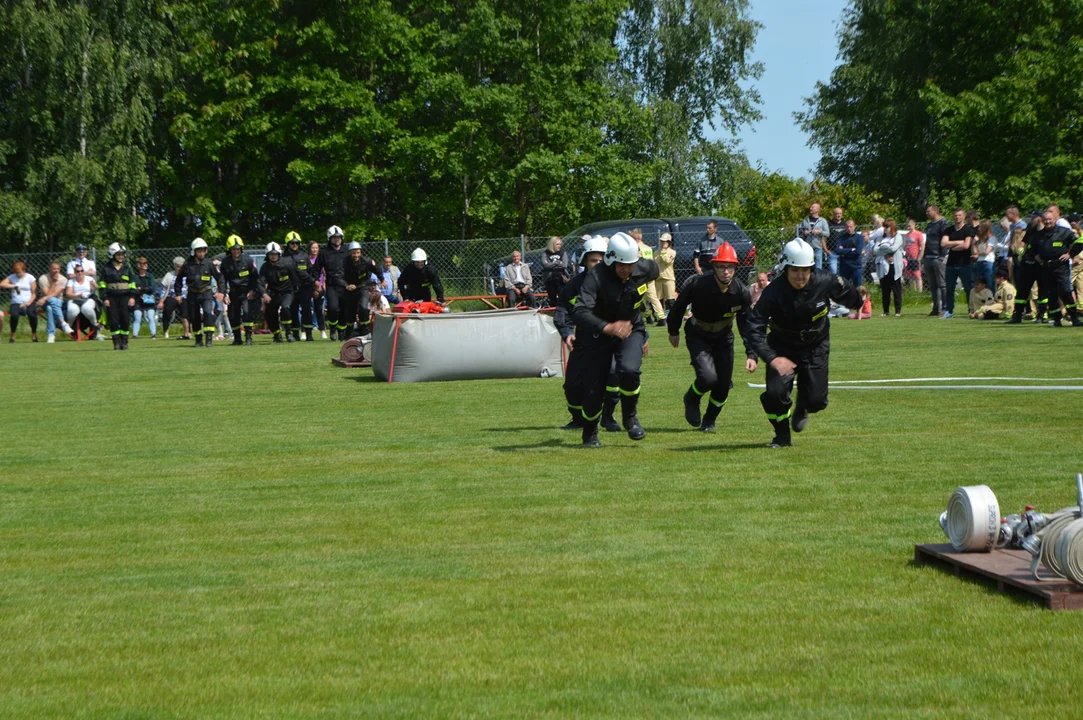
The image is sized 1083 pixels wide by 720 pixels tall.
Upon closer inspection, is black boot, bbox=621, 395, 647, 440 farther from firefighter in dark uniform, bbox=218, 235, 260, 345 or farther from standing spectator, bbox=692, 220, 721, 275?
firefighter in dark uniform, bbox=218, 235, 260, 345

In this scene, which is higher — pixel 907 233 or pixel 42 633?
pixel 907 233

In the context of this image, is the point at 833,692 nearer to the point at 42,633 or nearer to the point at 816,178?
the point at 42,633

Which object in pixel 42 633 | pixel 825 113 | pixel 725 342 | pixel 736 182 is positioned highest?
pixel 825 113

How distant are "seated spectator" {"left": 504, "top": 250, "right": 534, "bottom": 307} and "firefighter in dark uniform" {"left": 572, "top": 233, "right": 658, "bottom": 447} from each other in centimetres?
1705

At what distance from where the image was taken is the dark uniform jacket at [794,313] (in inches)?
438

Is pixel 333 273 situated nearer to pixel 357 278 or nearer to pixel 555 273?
pixel 357 278

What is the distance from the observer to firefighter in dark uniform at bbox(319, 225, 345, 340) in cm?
2670

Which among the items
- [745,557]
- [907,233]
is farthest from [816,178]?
[745,557]

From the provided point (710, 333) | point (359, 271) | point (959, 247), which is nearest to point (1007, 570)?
point (710, 333)

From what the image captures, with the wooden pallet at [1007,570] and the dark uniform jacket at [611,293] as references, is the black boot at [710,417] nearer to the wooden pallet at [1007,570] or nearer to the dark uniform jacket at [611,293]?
the dark uniform jacket at [611,293]

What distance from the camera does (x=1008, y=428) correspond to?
477 inches

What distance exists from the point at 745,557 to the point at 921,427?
5.59m

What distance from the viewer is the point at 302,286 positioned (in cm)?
2789

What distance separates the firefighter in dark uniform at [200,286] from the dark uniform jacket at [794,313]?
18.0 meters
